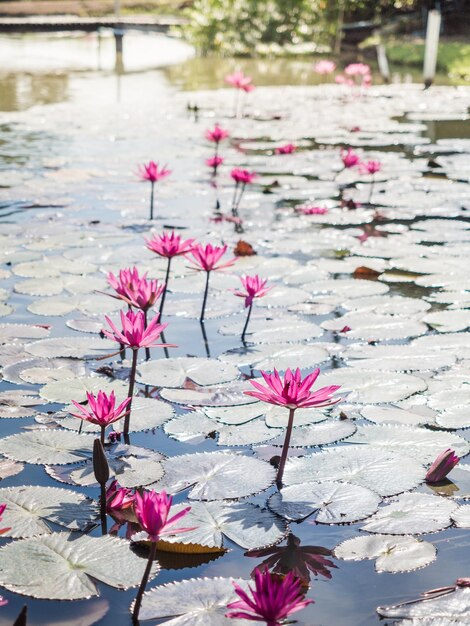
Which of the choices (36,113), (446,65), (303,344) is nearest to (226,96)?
(36,113)

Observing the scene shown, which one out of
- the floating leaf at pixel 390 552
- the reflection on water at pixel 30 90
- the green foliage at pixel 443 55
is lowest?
the floating leaf at pixel 390 552

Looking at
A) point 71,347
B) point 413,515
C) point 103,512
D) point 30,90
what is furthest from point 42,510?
point 30,90

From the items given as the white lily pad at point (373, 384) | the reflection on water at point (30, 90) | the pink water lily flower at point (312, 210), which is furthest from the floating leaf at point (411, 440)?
the reflection on water at point (30, 90)

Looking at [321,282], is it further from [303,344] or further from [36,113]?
[36,113]

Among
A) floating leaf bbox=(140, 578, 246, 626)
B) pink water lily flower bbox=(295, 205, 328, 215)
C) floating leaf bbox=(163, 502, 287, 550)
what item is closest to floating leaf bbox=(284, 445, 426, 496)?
floating leaf bbox=(163, 502, 287, 550)

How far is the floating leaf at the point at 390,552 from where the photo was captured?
1.35 m

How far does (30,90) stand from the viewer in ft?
29.4

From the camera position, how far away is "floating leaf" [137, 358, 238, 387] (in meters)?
2.06

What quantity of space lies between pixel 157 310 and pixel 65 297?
0.29m

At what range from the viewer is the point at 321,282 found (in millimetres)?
2852

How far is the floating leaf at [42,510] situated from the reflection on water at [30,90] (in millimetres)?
6411

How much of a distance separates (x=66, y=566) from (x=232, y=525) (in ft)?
0.91

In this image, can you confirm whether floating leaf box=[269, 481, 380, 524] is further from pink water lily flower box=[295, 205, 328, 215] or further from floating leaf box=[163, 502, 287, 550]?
pink water lily flower box=[295, 205, 328, 215]

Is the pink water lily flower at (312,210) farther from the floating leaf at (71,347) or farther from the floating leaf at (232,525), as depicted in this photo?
the floating leaf at (232,525)
